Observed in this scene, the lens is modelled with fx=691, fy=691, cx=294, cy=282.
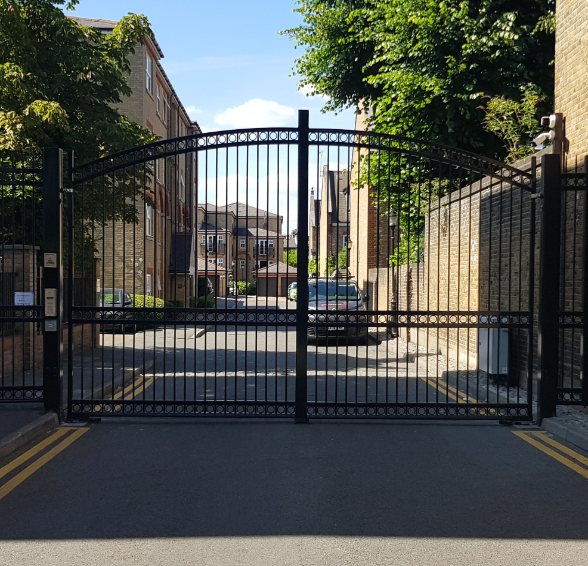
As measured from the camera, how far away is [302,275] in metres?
8.45

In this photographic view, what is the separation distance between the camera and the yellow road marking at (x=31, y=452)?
21.3 feet

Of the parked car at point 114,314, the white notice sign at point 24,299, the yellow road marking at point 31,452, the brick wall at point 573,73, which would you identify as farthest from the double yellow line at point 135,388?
the brick wall at point 573,73

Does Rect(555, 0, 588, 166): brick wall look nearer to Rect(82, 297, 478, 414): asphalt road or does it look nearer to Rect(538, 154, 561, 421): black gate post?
Rect(538, 154, 561, 421): black gate post

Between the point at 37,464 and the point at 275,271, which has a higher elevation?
the point at 275,271

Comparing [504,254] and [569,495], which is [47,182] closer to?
[569,495]

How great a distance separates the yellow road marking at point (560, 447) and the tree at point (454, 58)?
37.3 ft

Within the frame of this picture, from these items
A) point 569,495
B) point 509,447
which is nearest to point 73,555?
point 569,495

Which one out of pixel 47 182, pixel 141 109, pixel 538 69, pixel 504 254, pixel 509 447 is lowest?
pixel 509 447

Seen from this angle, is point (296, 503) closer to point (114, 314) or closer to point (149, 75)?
point (114, 314)

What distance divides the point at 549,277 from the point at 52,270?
20.1ft

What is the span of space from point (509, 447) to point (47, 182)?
20.7ft

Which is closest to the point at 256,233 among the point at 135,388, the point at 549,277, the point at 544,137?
the point at 549,277

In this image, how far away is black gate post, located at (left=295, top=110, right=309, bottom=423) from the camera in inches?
334

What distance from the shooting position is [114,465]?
6.69m
